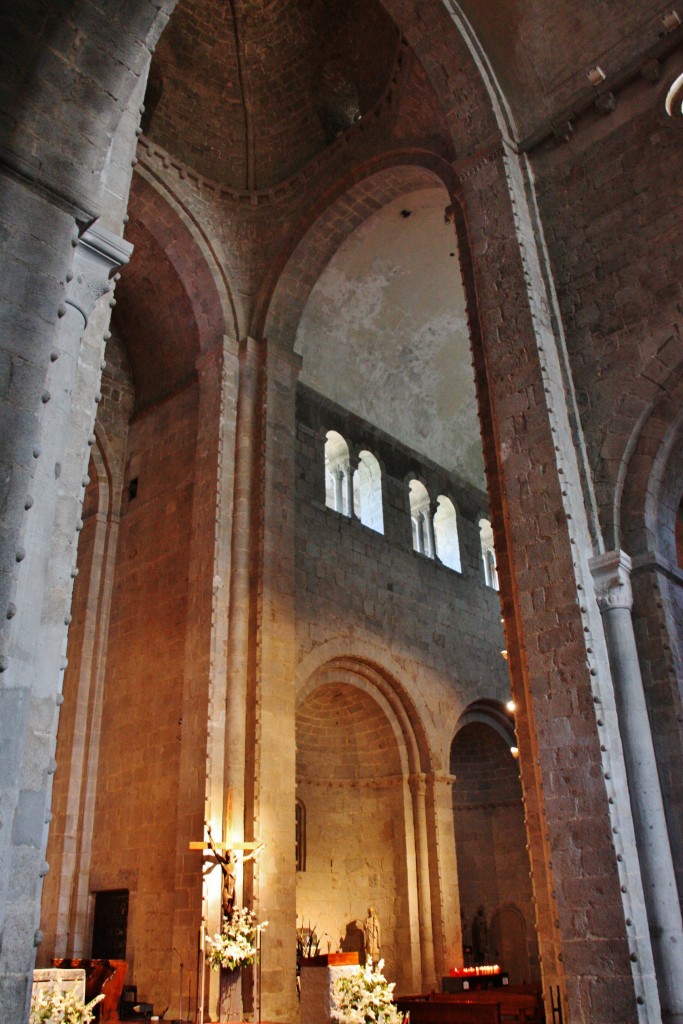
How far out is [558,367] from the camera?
30.4 feet

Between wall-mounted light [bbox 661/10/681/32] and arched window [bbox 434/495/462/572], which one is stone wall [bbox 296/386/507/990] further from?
wall-mounted light [bbox 661/10/681/32]

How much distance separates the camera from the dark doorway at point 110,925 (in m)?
12.4

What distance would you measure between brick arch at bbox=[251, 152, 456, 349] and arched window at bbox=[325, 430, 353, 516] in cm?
251

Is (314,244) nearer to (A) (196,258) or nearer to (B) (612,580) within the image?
(A) (196,258)

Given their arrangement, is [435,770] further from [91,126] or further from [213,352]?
[91,126]

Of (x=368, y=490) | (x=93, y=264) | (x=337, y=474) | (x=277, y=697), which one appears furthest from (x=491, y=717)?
(x=93, y=264)

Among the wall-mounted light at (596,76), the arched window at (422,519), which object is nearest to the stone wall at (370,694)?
the arched window at (422,519)

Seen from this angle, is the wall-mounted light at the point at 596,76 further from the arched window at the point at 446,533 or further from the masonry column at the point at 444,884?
the masonry column at the point at 444,884

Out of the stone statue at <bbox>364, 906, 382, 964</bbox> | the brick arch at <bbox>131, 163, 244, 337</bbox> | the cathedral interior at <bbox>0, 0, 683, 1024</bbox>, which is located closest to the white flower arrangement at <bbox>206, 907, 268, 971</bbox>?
the cathedral interior at <bbox>0, 0, 683, 1024</bbox>

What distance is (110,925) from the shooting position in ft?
41.5

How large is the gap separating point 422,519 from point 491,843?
23.8 ft

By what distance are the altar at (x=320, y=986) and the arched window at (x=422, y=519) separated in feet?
35.9

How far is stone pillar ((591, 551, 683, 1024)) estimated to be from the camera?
6941mm

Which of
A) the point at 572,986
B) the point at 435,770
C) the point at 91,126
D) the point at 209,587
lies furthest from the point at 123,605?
the point at 91,126
